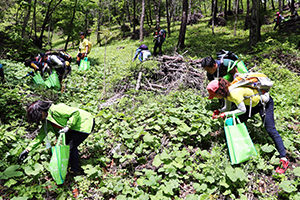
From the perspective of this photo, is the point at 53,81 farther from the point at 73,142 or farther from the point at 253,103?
the point at 253,103

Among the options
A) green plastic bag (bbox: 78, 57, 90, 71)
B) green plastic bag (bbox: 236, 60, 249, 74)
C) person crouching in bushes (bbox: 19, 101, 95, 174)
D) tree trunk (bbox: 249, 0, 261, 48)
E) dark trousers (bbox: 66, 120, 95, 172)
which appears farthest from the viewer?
tree trunk (bbox: 249, 0, 261, 48)

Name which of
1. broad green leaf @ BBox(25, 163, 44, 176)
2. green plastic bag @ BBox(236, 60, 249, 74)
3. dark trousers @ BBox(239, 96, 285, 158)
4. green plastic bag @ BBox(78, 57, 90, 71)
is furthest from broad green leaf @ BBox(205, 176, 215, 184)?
green plastic bag @ BBox(78, 57, 90, 71)

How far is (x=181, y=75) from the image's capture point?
231 inches

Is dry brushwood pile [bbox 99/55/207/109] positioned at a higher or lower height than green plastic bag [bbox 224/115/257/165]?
higher

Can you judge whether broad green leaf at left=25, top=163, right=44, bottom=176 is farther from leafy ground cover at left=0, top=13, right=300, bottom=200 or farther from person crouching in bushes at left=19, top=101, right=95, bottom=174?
person crouching in bushes at left=19, top=101, right=95, bottom=174

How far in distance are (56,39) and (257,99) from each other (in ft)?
139

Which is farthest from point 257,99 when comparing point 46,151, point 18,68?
point 18,68

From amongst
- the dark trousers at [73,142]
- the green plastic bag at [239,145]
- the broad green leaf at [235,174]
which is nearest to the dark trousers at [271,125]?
the green plastic bag at [239,145]

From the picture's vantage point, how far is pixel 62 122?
A: 2.94 m

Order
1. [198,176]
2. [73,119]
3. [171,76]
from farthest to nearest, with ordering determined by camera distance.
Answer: [171,76], [73,119], [198,176]

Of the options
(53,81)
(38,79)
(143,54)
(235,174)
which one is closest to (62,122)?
(235,174)

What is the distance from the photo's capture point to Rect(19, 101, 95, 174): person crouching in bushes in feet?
8.80

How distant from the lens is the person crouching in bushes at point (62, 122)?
2.68 meters

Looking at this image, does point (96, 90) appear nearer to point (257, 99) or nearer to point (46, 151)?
point (46, 151)
